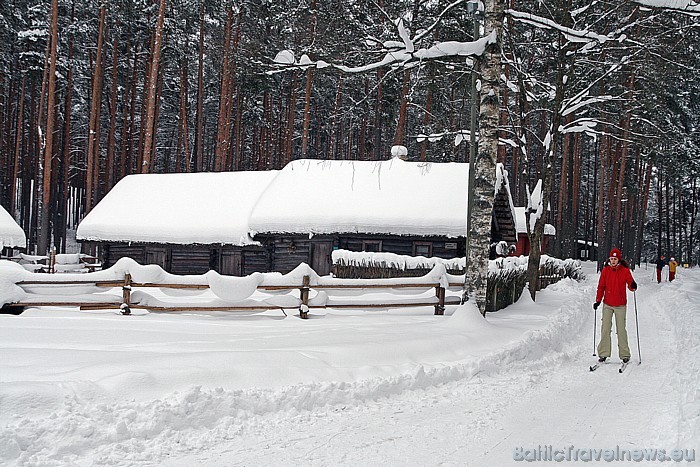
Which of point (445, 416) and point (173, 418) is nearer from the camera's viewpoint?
point (173, 418)

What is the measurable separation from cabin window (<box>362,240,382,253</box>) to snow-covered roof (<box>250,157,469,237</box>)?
4.21ft

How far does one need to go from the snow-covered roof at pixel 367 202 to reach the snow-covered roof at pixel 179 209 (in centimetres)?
120

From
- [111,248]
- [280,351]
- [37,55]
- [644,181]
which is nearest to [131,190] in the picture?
[111,248]

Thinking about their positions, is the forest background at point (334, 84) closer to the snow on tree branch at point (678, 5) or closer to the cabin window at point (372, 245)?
the snow on tree branch at point (678, 5)

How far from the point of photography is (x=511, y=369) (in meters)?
9.30

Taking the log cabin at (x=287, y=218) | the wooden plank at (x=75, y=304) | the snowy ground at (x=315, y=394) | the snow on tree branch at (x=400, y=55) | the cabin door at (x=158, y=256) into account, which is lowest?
the snowy ground at (x=315, y=394)

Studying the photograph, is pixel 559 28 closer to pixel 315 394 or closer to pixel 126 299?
pixel 315 394

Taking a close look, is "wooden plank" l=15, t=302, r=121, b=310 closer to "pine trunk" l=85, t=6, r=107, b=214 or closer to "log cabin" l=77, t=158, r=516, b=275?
"log cabin" l=77, t=158, r=516, b=275

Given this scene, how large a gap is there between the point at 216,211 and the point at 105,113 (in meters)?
22.1

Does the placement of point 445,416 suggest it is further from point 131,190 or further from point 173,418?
point 131,190

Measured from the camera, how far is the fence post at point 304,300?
40.1 ft

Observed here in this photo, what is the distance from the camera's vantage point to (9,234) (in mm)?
27766

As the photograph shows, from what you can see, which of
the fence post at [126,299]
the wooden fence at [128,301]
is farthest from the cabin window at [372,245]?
the fence post at [126,299]

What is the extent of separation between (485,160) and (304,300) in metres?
4.60
